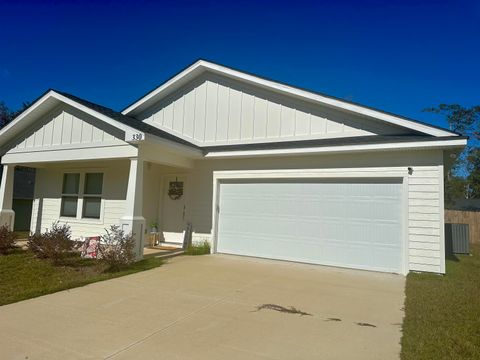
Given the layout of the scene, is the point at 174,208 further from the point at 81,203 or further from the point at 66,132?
the point at 66,132

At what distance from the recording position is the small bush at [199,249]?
966cm

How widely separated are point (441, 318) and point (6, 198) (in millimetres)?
13135

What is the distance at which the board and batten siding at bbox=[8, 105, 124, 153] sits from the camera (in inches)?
351

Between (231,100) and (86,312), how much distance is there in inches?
307

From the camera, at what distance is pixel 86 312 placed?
4.50m

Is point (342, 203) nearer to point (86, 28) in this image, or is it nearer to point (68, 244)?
point (68, 244)

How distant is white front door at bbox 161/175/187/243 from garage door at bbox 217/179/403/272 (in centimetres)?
153

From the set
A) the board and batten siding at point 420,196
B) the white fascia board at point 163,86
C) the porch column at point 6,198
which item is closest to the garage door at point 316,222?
the board and batten siding at point 420,196

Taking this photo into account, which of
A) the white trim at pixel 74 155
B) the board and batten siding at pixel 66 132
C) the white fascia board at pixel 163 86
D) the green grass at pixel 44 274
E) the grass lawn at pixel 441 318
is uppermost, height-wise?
the white fascia board at pixel 163 86

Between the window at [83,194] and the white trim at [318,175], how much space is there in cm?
452

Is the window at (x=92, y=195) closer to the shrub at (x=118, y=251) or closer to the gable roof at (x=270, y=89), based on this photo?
the gable roof at (x=270, y=89)

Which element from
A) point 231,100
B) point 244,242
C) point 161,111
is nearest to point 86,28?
point 161,111

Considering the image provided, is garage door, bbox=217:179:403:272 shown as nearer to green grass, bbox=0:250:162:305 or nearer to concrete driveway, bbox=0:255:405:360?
concrete driveway, bbox=0:255:405:360

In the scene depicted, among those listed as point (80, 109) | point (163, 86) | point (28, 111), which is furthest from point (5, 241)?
point (163, 86)
